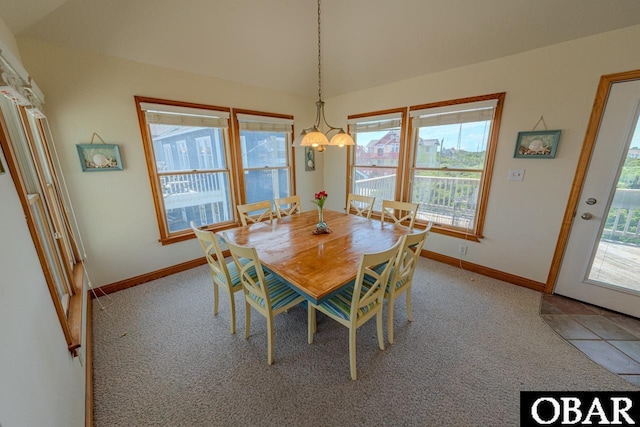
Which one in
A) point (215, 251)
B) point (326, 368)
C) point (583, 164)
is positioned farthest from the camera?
point (583, 164)

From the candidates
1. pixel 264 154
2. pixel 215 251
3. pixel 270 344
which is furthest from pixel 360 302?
pixel 264 154

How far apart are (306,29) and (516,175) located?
275 centimetres

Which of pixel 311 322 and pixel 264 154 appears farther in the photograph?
pixel 264 154

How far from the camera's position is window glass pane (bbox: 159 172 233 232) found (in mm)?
2895

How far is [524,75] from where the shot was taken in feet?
7.50

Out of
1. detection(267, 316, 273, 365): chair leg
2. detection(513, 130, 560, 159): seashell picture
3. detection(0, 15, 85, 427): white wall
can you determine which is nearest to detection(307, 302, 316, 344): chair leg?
detection(267, 316, 273, 365): chair leg

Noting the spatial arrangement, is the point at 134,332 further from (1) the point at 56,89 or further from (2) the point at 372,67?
(2) the point at 372,67

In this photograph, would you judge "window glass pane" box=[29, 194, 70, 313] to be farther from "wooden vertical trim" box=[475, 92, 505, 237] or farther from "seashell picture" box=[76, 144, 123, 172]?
"wooden vertical trim" box=[475, 92, 505, 237]

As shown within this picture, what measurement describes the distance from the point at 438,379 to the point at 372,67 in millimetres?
3319

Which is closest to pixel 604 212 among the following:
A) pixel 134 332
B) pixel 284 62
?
pixel 284 62

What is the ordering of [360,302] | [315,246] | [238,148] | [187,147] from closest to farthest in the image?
1. [360,302]
2. [315,246]
3. [187,147]
4. [238,148]

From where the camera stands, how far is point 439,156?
10.0 feet

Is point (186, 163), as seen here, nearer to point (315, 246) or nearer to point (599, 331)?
point (315, 246)

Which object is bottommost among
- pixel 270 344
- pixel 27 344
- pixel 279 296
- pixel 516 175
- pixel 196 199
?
pixel 270 344
